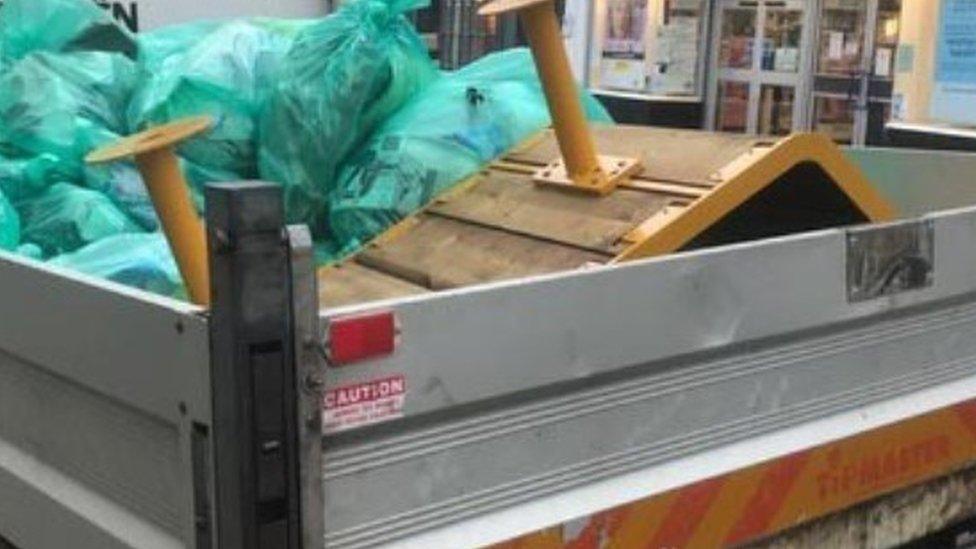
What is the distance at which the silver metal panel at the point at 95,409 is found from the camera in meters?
1.47

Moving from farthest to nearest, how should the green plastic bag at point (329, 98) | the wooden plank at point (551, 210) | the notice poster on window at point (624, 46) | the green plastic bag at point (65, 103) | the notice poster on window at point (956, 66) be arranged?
1. the notice poster on window at point (624, 46)
2. the notice poster on window at point (956, 66)
3. the green plastic bag at point (65, 103)
4. the green plastic bag at point (329, 98)
5. the wooden plank at point (551, 210)

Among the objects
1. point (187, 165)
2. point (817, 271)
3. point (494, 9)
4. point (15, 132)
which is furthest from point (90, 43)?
point (817, 271)

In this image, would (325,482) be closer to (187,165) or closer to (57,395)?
(57,395)

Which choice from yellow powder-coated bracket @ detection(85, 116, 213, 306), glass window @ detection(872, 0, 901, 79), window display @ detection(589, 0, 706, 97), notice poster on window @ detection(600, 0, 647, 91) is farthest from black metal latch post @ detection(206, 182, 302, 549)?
notice poster on window @ detection(600, 0, 647, 91)

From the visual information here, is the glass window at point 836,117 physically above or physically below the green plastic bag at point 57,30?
below

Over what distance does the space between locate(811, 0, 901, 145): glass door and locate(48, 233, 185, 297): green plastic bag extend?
29.7 feet

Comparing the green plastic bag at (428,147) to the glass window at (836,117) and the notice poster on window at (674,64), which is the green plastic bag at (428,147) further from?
the notice poster on window at (674,64)

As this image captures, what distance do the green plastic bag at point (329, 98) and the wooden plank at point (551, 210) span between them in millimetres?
1083

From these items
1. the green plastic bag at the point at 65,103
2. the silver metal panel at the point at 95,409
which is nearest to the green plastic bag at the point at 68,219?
the green plastic bag at the point at 65,103

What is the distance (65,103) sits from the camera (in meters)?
4.21

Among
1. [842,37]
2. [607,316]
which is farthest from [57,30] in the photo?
[842,37]

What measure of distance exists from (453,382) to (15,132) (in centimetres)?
308

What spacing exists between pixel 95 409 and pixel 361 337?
1.30ft

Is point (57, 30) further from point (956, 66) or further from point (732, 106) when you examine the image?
point (732, 106)
